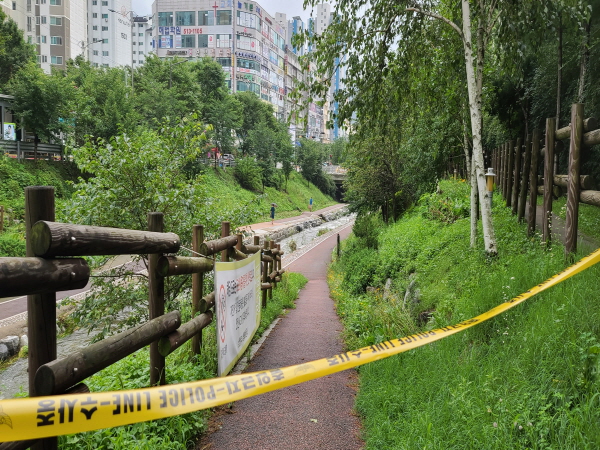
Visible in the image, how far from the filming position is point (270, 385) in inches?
89.0

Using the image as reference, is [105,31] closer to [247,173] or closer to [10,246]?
[247,173]

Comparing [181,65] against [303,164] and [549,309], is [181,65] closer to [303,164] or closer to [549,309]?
[303,164]

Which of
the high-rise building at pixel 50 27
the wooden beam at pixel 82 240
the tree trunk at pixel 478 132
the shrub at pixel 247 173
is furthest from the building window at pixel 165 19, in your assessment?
the wooden beam at pixel 82 240

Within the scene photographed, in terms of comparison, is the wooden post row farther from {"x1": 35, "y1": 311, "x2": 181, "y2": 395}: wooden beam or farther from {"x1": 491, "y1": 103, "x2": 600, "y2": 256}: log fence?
{"x1": 35, "y1": 311, "x2": 181, "y2": 395}: wooden beam

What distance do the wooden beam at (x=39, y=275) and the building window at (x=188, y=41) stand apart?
3394 inches

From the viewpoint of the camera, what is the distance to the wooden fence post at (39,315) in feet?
7.32

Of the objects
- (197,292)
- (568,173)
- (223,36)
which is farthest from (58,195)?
(223,36)

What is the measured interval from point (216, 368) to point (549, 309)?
3267 millimetres

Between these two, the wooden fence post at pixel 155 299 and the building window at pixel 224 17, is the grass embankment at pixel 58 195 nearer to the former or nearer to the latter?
the wooden fence post at pixel 155 299

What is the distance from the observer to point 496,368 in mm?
3619

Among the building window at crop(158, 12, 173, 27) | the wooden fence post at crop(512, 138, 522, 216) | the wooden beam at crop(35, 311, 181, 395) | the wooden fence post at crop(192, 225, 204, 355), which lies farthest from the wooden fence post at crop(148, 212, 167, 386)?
the building window at crop(158, 12, 173, 27)

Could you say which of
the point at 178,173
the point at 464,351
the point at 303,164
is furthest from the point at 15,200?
the point at 303,164

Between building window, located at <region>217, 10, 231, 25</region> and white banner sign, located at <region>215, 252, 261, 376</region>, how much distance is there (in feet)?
261

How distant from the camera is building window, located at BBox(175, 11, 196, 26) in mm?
79750
